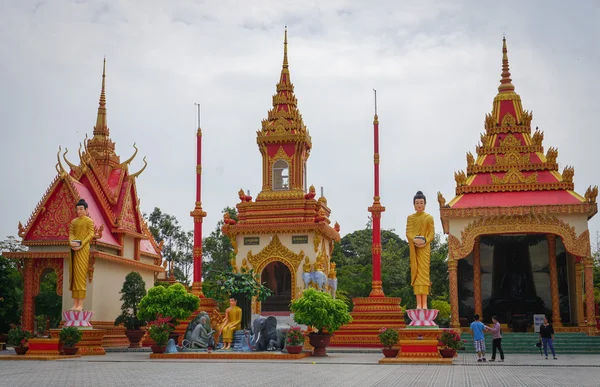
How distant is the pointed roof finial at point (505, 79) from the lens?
29125 mm

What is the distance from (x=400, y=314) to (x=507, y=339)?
418cm

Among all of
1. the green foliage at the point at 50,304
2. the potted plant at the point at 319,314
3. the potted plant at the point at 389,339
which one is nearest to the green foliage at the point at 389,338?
the potted plant at the point at 389,339

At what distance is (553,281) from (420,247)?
8.09 metres

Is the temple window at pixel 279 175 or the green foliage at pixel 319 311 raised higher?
the temple window at pixel 279 175

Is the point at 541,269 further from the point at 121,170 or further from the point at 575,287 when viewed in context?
the point at 121,170

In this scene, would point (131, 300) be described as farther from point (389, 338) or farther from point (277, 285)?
point (389, 338)

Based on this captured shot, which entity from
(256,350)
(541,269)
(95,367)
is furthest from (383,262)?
(95,367)

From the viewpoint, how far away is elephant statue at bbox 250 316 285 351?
68.1 feet

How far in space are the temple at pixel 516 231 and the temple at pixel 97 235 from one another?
1322 centimetres

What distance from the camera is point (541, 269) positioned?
1078 inches

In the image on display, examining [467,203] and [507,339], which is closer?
[507,339]

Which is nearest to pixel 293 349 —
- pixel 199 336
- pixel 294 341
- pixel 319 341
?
pixel 294 341

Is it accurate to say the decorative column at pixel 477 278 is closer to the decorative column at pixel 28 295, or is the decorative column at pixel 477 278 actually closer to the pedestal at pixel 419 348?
the pedestal at pixel 419 348

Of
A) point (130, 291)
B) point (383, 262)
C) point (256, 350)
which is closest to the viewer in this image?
point (256, 350)
